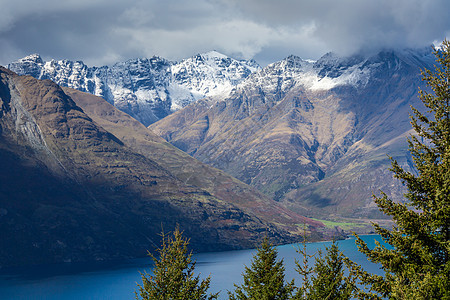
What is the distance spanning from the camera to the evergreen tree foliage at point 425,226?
2505 cm

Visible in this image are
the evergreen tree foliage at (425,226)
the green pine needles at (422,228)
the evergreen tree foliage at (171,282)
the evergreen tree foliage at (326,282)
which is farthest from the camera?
the evergreen tree foliage at (326,282)

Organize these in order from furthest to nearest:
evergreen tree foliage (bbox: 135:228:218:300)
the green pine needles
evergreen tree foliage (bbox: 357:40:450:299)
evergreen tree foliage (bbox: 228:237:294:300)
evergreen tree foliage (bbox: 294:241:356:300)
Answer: evergreen tree foliage (bbox: 228:237:294:300)
evergreen tree foliage (bbox: 294:241:356:300)
evergreen tree foliage (bbox: 135:228:218:300)
evergreen tree foliage (bbox: 357:40:450:299)
the green pine needles

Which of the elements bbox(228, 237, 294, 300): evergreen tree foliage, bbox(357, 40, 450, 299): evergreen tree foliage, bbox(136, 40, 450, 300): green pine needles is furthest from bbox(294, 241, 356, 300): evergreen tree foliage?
bbox(357, 40, 450, 299): evergreen tree foliage

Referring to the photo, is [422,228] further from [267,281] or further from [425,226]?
[267,281]

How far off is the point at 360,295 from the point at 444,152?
9.33 metres

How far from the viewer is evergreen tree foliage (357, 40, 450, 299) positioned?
25.0 meters

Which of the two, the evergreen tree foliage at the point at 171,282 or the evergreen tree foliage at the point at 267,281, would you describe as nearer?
the evergreen tree foliage at the point at 171,282

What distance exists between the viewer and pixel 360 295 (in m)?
26.8

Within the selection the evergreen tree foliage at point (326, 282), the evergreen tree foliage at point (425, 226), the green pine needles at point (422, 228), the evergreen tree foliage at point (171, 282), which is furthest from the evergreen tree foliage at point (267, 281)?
the evergreen tree foliage at point (425, 226)

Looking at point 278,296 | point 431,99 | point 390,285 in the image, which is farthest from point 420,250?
point 278,296

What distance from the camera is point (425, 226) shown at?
26.2 metres

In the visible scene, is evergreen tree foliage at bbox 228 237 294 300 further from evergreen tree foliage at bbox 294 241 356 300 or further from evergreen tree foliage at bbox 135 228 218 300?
evergreen tree foliage at bbox 135 228 218 300

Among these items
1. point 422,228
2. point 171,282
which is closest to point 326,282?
point 171,282

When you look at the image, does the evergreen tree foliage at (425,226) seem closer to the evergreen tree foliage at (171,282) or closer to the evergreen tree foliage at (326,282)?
the evergreen tree foliage at (326,282)
